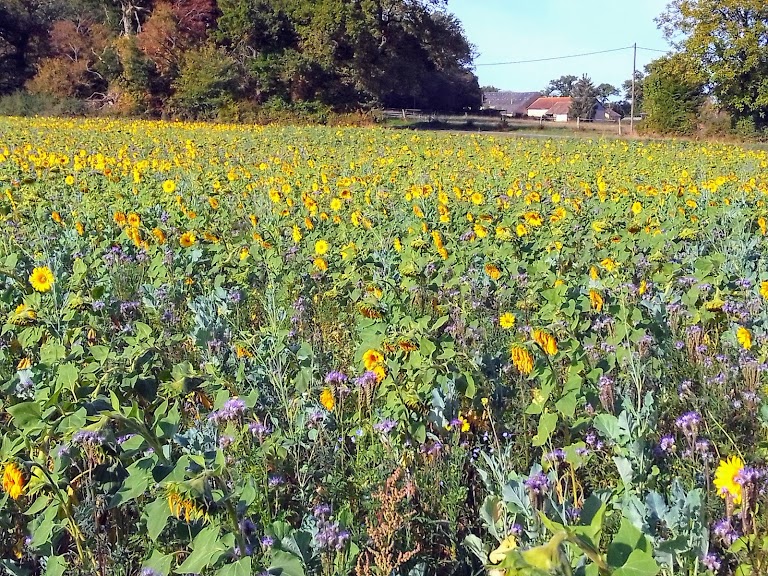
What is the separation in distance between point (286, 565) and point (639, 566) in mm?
712

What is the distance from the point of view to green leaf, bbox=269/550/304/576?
1587mm

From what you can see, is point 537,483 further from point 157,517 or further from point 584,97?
point 584,97

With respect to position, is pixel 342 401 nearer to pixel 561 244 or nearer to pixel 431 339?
pixel 431 339

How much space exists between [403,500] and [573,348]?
832 millimetres

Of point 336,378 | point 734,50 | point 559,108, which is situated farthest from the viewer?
point 559,108

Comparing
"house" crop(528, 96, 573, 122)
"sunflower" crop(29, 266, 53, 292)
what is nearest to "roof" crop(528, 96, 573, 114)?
"house" crop(528, 96, 573, 122)

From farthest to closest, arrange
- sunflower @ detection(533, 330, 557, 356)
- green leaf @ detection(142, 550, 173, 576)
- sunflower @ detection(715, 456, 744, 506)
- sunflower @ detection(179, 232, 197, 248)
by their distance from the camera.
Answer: sunflower @ detection(179, 232, 197, 248) → sunflower @ detection(533, 330, 557, 356) → sunflower @ detection(715, 456, 744, 506) → green leaf @ detection(142, 550, 173, 576)

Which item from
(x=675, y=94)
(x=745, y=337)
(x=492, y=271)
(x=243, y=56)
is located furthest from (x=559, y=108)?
(x=745, y=337)

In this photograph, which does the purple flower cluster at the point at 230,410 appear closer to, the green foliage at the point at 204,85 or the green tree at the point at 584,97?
the green foliage at the point at 204,85

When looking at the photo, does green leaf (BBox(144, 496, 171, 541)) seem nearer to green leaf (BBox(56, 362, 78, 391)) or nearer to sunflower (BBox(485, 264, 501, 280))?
green leaf (BBox(56, 362, 78, 391))

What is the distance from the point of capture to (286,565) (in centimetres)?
160

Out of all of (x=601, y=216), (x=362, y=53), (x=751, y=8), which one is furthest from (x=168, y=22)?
(x=601, y=216)

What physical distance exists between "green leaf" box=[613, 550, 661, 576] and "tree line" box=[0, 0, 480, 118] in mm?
29379

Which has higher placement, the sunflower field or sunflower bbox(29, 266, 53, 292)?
sunflower bbox(29, 266, 53, 292)
